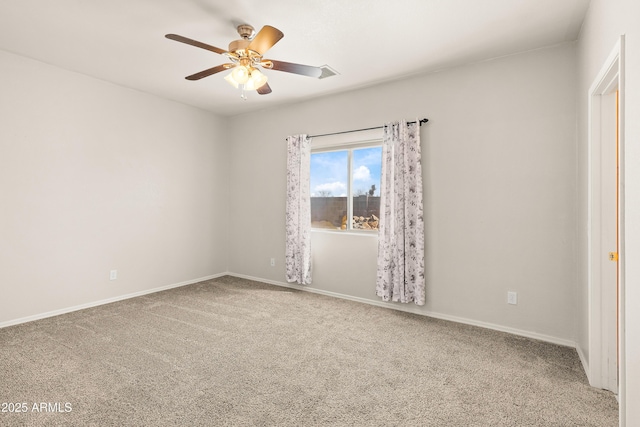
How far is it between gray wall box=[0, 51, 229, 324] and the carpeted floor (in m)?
0.53

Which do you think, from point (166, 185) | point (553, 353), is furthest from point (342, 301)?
point (166, 185)

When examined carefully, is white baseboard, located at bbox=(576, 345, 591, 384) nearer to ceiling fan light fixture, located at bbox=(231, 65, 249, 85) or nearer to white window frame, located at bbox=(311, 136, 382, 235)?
white window frame, located at bbox=(311, 136, 382, 235)

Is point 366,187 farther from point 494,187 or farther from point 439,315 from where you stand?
point 439,315

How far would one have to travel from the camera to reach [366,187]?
13.9ft

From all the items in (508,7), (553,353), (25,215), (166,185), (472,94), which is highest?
(508,7)

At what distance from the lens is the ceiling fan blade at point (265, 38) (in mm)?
2148

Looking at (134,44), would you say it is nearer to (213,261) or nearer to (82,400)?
(82,400)

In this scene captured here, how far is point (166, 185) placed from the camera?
467 cm

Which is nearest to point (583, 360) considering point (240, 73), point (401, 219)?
point (401, 219)

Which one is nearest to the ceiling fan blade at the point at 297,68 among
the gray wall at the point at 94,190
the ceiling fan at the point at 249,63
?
the ceiling fan at the point at 249,63

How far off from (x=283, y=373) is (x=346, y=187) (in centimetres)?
263

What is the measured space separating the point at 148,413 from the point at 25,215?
9.01 ft

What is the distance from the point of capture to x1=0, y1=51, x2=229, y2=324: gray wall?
328 cm

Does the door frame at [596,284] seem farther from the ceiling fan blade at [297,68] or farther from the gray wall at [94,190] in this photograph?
the gray wall at [94,190]
